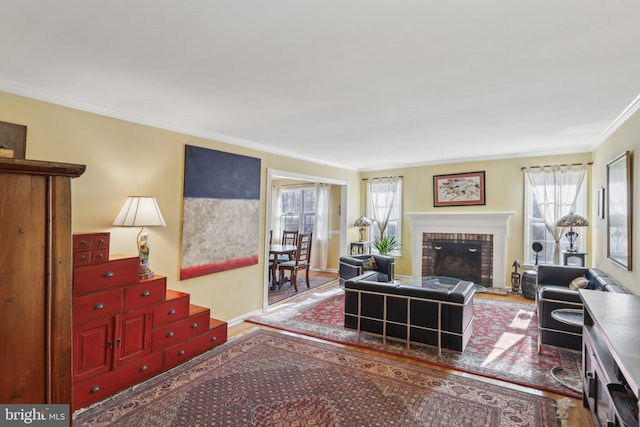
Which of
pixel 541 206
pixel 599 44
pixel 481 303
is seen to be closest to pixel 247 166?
pixel 599 44

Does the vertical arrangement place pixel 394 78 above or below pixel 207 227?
above

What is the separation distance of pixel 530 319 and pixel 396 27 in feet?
14.0

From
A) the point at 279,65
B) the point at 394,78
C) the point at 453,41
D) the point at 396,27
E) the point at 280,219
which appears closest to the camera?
the point at 396,27

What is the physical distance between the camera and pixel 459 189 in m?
6.17

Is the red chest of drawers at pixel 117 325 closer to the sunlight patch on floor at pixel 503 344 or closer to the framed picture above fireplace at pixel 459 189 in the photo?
the sunlight patch on floor at pixel 503 344

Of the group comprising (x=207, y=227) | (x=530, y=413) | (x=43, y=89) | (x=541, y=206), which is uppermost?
(x=43, y=89)

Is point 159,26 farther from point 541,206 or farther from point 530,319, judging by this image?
point 541,206

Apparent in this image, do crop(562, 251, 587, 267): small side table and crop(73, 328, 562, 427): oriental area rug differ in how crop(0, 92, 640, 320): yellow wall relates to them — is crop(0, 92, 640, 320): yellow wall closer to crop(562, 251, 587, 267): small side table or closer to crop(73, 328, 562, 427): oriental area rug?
crop(562, 251, 587, 267): small side table

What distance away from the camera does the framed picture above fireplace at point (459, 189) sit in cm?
598

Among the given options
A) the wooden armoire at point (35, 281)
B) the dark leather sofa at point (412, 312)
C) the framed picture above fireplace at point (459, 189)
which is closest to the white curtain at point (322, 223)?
the framed picture above fireplace at point (459, 189)

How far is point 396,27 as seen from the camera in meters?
1.74

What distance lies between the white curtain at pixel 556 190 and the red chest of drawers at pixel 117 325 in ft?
18.4

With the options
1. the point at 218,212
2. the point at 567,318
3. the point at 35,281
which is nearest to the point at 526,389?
the point at 567,318

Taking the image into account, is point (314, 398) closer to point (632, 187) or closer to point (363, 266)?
point (363, 266)
